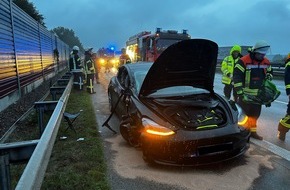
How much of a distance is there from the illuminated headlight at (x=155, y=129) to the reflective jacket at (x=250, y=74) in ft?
8.28

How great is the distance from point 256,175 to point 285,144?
1806 mm

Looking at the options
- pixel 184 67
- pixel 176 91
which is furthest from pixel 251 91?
pixel 184 67

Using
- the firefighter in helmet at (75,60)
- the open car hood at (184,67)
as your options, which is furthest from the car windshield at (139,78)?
the firefighter in helmet at (75,60)

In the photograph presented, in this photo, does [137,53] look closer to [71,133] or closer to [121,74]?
[121,74]

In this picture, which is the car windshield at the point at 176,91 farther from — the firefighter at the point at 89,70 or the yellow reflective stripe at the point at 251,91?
the firefighter at the point at 89,70

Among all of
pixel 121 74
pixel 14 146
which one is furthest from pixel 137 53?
pixel 14 146

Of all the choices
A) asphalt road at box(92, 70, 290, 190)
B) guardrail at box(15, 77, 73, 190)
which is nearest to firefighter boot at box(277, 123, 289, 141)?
asphalt road at box(92, 70, 290, 190)

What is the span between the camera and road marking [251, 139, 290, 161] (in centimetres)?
529

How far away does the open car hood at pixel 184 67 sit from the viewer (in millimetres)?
5020

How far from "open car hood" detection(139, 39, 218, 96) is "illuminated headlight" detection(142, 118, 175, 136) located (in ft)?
3.11

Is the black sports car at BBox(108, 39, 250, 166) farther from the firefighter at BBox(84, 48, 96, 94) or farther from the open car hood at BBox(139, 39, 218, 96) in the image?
the firefighter at BBox(84, 48, 96, 94)

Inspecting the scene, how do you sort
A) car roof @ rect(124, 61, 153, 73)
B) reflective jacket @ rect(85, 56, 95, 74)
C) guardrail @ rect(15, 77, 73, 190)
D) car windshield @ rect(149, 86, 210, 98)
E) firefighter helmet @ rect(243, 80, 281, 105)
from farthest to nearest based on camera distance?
reflective jacket @ rect(85, 56, 95, 74), car roof @ rect(124, 61, 153, 73), firefighter helmet @ rect(243, 80, 281, 105), car windshield @ rect(149, 86, 210, 98), guardrail @ rect(15, 77, 73, 190)

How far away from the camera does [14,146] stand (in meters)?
2.93

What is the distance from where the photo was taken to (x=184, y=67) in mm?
5375
